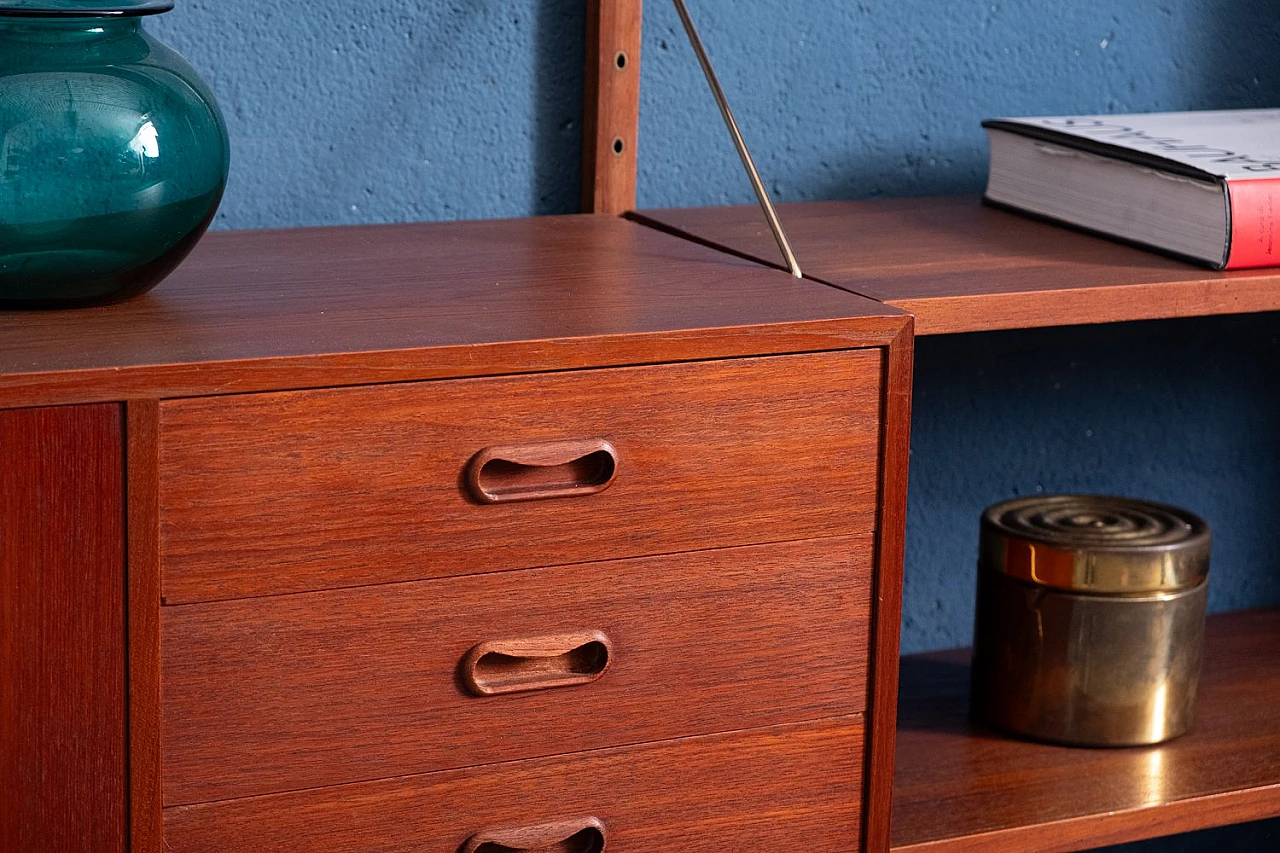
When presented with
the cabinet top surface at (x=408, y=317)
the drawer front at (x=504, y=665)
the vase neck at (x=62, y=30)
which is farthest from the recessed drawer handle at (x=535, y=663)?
the vase neck at (x=62, y=30)

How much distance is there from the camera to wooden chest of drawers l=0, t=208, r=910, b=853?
86 cm

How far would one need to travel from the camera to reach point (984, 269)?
3.75 feet

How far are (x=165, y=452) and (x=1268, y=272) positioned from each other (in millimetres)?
768

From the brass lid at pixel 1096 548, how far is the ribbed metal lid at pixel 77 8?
30.0 inches

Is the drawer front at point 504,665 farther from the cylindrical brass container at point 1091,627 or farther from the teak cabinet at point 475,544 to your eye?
the cylindrical brass container at point 1091,627

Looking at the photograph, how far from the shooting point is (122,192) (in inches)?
36.8

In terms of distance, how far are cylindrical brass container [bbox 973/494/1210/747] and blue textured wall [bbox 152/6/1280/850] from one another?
0.23m

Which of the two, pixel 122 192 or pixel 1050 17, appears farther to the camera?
pixel 1050 17

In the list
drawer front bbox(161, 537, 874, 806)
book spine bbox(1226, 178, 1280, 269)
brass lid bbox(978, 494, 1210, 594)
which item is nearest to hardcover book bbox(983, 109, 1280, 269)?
book spine bbox(1226, 178, 1280, 269)

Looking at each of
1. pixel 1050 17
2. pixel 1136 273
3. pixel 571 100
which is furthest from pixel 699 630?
pixel 1050 17

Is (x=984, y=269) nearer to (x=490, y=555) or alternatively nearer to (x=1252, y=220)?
(x=1252, y=220)

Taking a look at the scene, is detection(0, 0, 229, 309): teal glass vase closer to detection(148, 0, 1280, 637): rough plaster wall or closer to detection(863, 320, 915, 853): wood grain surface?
detection(148, 0, 1280, 637): rough plaster wall

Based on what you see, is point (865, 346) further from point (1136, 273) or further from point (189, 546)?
point (189, 546)

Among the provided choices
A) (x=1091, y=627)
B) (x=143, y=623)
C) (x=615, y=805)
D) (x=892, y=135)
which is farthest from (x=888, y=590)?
(x=892, y=135)
